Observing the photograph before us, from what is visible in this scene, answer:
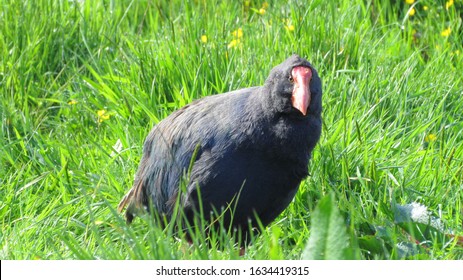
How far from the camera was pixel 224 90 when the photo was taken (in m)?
4.80

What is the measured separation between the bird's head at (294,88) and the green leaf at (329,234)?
0.80 meters

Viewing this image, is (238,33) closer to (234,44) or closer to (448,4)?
(234,44)

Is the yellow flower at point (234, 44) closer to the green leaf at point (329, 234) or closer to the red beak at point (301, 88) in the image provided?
the red beak at point (301, 88)

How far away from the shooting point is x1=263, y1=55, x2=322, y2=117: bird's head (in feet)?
12.1

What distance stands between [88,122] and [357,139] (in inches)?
57.9

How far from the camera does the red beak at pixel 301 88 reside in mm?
3660

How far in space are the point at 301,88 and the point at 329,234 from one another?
2.86ft

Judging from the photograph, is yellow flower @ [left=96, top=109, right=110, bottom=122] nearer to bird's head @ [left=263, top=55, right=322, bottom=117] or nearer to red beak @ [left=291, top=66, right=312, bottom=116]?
bird's head @ [left=263, top=55, right=322, bottom=117]

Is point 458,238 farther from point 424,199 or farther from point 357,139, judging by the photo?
point 357,139

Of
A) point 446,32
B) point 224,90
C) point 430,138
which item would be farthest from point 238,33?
point 430,138

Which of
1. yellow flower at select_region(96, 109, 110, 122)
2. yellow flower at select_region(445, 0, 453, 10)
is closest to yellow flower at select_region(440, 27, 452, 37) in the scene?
yellow flower at select_region(445, 0, 453, 10)

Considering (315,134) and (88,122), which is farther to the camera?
(88,122)

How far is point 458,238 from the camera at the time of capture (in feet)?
11.7
